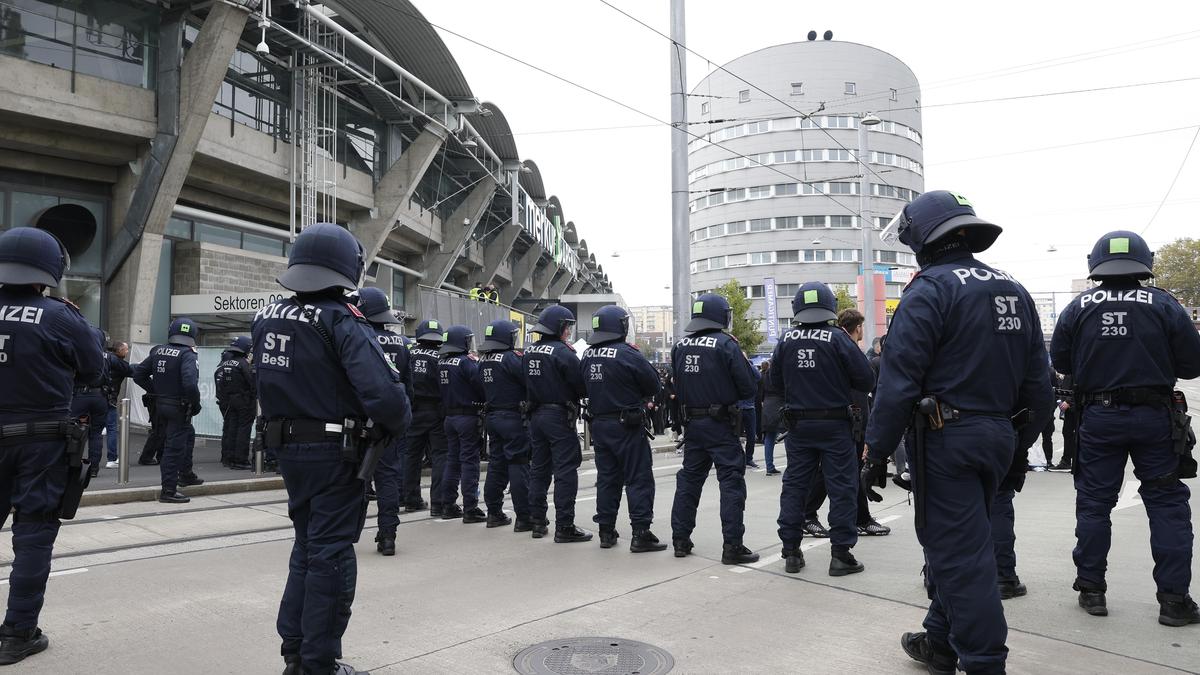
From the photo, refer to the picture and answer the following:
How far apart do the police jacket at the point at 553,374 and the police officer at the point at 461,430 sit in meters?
1.00

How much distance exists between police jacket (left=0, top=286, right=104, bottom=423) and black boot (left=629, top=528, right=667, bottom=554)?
13.7ft

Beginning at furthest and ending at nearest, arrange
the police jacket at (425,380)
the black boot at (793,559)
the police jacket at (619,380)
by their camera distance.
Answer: the police jacket at (425,380) → the police jacket at (619,380) → the black boot at (793,559)

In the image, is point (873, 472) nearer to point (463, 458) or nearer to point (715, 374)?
point (715, 374)

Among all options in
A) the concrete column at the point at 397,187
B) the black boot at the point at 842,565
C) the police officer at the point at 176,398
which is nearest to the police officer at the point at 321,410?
the black boot at the point at 842,565

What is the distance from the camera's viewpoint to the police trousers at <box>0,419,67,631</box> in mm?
4160

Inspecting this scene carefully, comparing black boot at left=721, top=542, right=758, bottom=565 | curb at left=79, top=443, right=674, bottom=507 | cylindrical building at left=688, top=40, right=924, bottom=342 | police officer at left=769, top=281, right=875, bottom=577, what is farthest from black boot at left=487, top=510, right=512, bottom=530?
cylindrical building at left=688, top=40, right=924, bottom=342

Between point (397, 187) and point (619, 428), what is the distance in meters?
18.2

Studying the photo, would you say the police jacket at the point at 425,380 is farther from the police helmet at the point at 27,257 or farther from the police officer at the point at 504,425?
the police helmet at the point at 27,257

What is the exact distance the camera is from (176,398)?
9531mm

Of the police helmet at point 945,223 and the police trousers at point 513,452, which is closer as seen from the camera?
the police helmet at point 945,223

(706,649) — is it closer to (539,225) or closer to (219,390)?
(219,390)

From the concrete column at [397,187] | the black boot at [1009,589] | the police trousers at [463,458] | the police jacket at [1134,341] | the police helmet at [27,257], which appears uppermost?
the concrete column at [397,187]

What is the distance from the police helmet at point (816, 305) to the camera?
246 inches

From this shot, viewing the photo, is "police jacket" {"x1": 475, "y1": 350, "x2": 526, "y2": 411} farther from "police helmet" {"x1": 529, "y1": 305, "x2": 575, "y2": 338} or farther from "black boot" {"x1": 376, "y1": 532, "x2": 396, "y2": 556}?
"black boot" {"x1": 376, "y1": 532, "x2": 396, "y2": 556}
